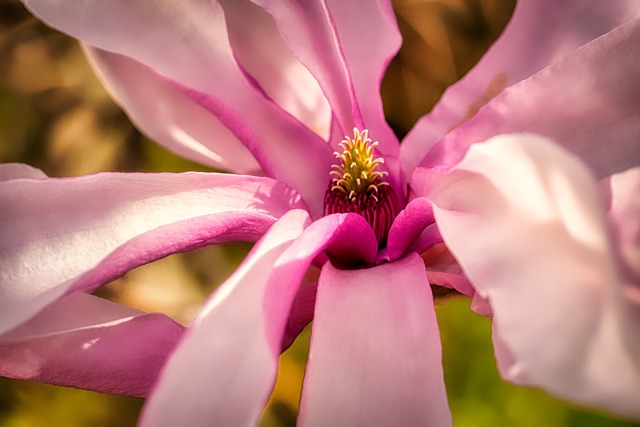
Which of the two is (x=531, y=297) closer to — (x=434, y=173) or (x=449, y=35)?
(x=434, y=173)

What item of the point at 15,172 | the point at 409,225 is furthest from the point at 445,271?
the point at 15,172

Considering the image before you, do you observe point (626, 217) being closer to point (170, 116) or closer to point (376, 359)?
point (376, 359)

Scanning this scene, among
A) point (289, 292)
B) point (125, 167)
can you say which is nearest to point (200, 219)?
point (289, 292)

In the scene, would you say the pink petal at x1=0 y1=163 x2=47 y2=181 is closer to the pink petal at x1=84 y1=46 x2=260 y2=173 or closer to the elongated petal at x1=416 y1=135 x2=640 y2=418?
the pink petal at x1=84 y1=46 x2=260 y2=173

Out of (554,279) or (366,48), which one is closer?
(554,279)

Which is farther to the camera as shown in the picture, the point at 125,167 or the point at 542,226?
the point at 125,167
